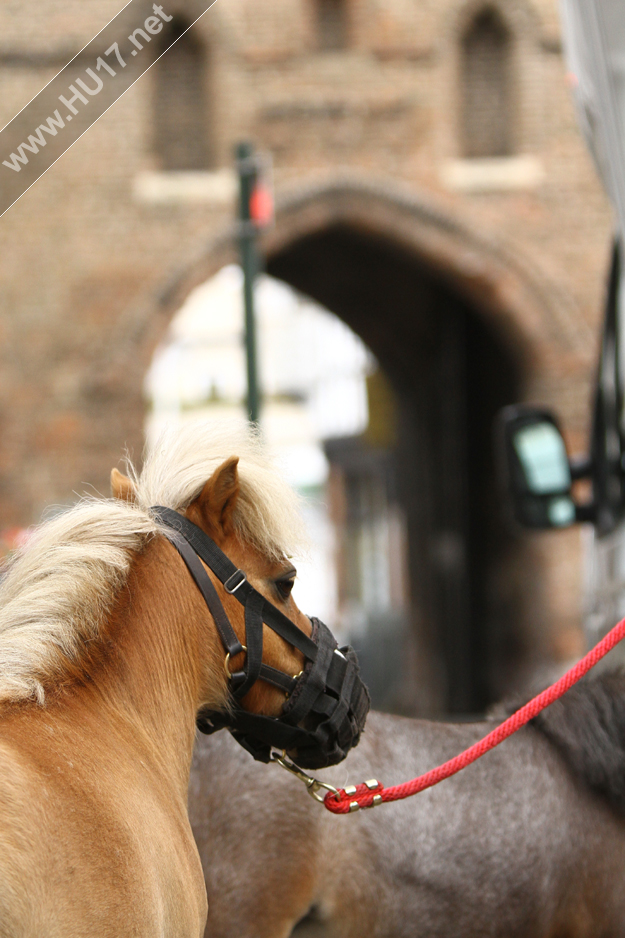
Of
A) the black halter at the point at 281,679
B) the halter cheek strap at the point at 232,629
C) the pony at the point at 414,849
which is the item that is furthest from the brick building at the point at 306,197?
the halter cheek strap at the point at 232,629

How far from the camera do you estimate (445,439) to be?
15.7 m

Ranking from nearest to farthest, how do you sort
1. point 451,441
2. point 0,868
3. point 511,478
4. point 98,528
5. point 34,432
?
point 0,868 → point 98,528 → point 511,478 → point 34,432 → point 451,441

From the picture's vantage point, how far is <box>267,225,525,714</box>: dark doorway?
49.9ft

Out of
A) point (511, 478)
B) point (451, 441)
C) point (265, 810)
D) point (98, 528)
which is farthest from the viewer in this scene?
point (451, 441)

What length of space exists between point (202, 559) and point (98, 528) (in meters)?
0.23

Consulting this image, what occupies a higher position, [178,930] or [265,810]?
[178,930]

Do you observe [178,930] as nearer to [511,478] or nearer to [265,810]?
[265,810]

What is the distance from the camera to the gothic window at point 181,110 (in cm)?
1322

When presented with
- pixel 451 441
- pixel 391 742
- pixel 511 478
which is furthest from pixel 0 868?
pixel 451 441

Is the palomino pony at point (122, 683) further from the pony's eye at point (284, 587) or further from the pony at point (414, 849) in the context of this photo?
the pony at point (414, 849)

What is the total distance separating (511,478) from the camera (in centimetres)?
462

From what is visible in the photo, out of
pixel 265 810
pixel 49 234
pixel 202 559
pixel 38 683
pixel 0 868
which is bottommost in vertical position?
pixel 265 810

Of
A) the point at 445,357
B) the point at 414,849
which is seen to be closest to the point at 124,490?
Result: the point at 414,849

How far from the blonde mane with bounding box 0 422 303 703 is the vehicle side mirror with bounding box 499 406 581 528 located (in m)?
2.31
